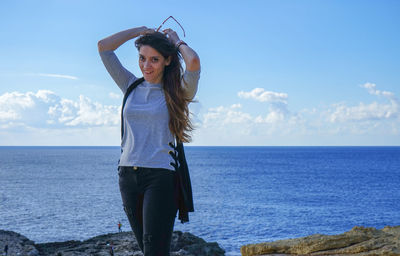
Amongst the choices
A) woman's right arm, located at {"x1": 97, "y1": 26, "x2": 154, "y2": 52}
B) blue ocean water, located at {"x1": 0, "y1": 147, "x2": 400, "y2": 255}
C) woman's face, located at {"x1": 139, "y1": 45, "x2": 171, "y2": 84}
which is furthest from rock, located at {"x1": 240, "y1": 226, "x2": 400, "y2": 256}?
blue ocean water, located at {"x1": 0, "y1": 147, "x2": 400, "y2": 255}

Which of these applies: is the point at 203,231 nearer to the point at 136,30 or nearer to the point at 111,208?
the point at 111,208

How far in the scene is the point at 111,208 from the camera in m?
45.3

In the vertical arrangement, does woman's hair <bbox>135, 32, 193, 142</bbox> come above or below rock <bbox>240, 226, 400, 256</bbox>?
above

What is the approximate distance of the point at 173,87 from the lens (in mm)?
3254

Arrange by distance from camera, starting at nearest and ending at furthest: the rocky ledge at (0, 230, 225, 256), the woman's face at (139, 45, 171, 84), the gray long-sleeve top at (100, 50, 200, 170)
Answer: the gray long-sleeve top at (100, 50, 200, 170), the woman's face at (139, 45, 171, 84), the rocky ledge at (0, 230, 225, 256)

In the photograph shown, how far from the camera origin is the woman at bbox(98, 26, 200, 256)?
9.77 feet

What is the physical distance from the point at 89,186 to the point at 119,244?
152 feet

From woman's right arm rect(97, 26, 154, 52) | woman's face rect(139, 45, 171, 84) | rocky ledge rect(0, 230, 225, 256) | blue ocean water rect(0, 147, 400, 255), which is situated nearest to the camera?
woman's face rect(139, 45, 171, 84)

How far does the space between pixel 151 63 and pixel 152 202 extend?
1104 millimetres

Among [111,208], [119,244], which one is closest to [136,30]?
[119,244]

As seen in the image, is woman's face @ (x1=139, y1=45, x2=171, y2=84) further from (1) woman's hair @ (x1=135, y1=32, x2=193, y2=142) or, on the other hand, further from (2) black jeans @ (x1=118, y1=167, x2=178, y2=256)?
(2) black jeans @ (x1=118, y1=167, x2=178, y2=256)

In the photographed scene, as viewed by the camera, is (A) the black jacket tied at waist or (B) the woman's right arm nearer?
(A) the black jacket tied at waist

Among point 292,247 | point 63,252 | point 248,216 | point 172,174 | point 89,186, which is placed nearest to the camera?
point 172,174

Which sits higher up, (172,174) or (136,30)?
(136,30)
